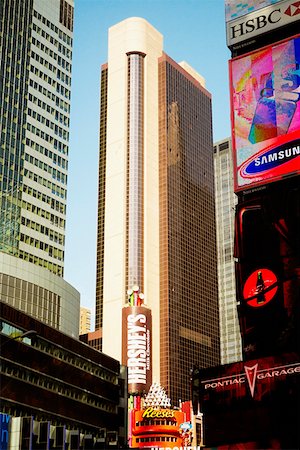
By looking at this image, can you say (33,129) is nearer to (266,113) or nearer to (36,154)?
(36,154)

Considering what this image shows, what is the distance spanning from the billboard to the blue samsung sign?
32200mm

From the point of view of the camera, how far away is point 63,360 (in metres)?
92.4

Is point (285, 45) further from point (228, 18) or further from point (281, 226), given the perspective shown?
point (281, 226)

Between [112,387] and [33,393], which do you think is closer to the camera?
[33,393]

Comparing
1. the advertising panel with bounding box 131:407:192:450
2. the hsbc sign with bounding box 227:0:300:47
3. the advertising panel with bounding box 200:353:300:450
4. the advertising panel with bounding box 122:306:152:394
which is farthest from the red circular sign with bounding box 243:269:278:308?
the advertising panel with bounding box 122:306:152:394

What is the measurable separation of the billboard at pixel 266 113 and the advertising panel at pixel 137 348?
113 meters

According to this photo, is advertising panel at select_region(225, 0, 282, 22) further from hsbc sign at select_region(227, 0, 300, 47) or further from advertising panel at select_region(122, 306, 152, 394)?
advertising panel at select_region(122, 306, 152, 394)

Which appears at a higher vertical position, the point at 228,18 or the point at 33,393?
the point at 228,18

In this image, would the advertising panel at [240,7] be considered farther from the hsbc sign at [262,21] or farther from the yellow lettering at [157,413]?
the yellow lettering at [157,413]

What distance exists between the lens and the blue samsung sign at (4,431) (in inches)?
2813

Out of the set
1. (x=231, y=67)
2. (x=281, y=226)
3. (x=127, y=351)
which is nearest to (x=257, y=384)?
(x=281, y=226)

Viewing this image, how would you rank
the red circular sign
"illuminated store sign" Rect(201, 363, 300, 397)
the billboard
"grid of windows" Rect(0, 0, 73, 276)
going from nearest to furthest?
"illuminated store sign" Rect(201, 363, 300, 397) → the red circular sign → the billboard → "grid of windows" Rect(0, 0, 73, 276)

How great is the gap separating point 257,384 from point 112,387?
56.3 m

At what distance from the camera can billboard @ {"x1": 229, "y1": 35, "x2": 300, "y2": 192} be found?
2522 inches
